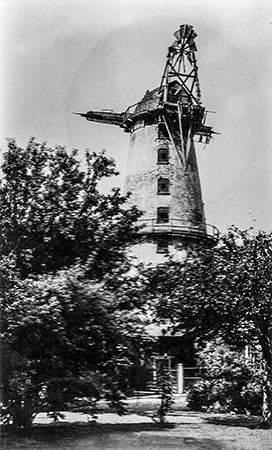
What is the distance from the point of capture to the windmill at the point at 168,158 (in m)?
30.2

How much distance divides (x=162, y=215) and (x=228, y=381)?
46.6 ft

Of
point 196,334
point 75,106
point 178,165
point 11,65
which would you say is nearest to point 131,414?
point 196,334

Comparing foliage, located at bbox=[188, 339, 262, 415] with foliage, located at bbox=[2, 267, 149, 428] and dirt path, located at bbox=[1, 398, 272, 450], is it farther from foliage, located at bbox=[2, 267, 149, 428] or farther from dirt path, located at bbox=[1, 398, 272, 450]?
foliage, located at bbox=[2, 267, 149, 428]

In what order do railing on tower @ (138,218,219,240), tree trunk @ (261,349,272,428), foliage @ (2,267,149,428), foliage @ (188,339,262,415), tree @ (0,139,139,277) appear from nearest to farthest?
foliage @ (2,267,149,428) → tree @ (0,139,139,277) → tree trunk @ (261,349,272,428) → foliage @ (188,339,262,415) → railing on tower @ (138,218,219,240)

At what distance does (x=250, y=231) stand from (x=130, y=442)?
584 cm

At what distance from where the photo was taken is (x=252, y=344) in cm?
1558

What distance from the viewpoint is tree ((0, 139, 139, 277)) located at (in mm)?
13742

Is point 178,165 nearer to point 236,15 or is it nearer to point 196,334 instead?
point 196,334

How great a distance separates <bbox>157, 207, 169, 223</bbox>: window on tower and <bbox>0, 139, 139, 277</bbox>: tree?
44.8ft

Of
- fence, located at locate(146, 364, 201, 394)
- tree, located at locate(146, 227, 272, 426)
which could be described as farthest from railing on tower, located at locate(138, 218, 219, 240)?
tree, located at locate(146, 227, 272, 426)

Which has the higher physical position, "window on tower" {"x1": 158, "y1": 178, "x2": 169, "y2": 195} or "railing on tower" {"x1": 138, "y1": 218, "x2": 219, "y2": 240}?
"window on tower" {"x1": 158, "y1": 178, "x2": 169, "y2": 195}

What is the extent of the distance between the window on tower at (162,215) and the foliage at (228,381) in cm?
1309

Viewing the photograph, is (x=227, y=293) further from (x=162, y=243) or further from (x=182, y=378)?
(x=162, y=243)

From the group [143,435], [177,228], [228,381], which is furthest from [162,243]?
[143,435]
